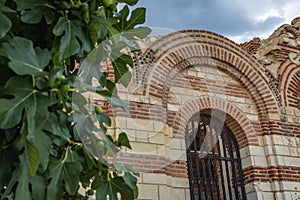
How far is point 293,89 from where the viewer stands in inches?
281

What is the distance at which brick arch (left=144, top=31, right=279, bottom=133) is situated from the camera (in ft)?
20.4

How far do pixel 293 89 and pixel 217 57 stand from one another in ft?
5.45

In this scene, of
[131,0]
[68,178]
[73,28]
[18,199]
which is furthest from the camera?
[131,0]

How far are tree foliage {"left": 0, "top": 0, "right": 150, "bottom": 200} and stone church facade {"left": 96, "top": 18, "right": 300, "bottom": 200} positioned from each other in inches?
140

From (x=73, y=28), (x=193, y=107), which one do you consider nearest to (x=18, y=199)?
(x=73, y=28)

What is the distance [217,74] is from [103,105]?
91.8 inches

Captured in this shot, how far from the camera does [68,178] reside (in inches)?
54.5

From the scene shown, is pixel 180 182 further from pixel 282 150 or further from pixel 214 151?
pixel 282 150

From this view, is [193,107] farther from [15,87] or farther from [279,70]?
[15,87]

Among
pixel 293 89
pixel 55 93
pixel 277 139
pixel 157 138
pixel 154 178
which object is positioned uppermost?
pixel 293 89

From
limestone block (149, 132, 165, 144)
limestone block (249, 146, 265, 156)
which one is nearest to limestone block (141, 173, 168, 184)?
limestone block (149, 132, 165, 144)

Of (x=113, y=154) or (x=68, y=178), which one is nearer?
(x=68, y=178)

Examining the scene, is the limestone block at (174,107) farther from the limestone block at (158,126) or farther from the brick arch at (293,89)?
the brick arch at (293,89)

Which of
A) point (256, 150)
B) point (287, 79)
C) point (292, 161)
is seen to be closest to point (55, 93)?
point (256, 150)
